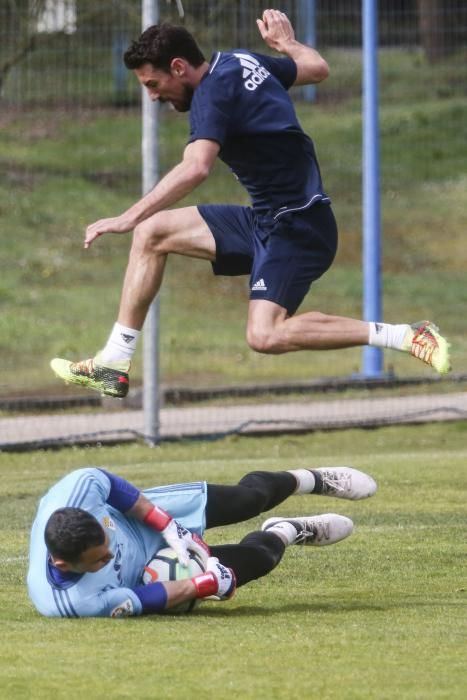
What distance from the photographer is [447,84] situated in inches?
963

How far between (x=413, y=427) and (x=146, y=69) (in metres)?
8.54

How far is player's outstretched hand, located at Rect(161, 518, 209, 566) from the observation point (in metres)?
6.98

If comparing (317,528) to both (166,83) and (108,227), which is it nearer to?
(108,227)

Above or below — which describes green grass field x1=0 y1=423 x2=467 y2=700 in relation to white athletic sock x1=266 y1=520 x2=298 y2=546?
below

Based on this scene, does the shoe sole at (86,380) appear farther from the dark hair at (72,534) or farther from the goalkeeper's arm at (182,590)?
the dark hair at (72,534)

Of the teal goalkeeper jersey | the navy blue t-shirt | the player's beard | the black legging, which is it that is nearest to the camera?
the teal goalkeeper jersey

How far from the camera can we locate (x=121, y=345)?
28.7 ft

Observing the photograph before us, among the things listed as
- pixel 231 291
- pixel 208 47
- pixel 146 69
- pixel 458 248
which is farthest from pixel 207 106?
pixel 458 248

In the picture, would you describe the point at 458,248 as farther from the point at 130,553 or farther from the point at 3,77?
the point at 130,553

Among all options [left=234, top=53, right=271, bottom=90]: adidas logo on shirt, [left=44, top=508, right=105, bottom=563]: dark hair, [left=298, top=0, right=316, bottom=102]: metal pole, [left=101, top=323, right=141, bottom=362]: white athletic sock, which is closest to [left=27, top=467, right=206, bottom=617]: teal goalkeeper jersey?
[left=44, top=508, right=105, bottom=563]: dark hair

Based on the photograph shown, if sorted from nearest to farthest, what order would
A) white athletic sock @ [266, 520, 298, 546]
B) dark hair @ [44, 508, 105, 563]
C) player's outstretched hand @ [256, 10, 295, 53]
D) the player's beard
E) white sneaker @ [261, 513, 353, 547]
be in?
dark hair @ [44, 508, 105, 563] → white athletic sock @ [266, 520, 298, 546] → white sneaker @ [261, 513, 353, 547] → the player's beard → player's outstretched hand @ [256, 10, 295, 53]

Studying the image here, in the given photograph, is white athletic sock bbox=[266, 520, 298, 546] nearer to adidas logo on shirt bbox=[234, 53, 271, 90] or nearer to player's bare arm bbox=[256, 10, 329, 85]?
adidas logo on shirt bbox=[234, 53, 271, 90]

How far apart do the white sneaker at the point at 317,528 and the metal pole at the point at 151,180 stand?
6973mm

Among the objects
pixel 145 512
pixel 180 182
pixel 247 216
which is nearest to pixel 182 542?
pixel 145 512
